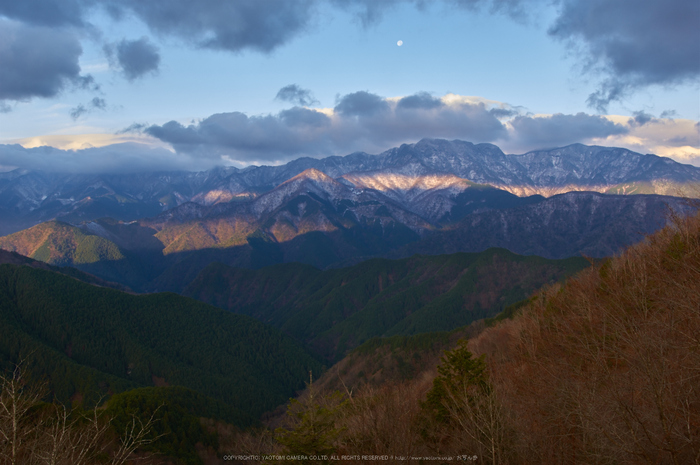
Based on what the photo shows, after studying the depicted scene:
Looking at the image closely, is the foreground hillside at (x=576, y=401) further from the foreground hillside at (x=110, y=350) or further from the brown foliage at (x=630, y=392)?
the foreground hillside at (x=110, y=350)

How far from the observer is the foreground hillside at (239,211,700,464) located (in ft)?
55.1

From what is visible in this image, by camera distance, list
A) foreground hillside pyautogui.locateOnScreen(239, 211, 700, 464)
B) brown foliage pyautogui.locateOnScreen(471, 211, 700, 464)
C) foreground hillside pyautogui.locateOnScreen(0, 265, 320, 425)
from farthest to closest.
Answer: foreground hillside pyautogui.locateOnScreen(0, 265, 320, 425)
foreground hillside pyautogui.locateOnScreen(239, 211, 700, 464)
brown foliage pyautogui.locateOnScreen(471, 211, 700, 464)

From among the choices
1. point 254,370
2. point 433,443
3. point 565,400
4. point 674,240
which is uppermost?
point 674,240

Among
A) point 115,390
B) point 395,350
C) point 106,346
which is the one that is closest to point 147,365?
point 106,346

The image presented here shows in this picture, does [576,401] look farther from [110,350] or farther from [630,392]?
[110,350]

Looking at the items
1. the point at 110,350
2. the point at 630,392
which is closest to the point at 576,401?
the point at 630,392

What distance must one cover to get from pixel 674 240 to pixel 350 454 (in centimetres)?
3464

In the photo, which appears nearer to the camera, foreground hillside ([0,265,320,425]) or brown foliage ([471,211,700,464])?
brown foliage ([471,211,700,464])

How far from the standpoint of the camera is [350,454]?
2681 cm

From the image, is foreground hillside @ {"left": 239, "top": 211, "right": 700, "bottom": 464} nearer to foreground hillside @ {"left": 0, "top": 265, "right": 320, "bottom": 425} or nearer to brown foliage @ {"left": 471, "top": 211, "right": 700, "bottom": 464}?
brown foliage @ {"left": 471, "top": 211, "right": 700, "bottom": 464}

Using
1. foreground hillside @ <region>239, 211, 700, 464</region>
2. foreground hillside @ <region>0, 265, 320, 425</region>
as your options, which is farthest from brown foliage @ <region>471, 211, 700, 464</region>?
foreground hillside @ <region>0, 265, 320, 425</region>

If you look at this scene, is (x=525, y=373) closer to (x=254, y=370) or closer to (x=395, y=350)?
(x=395, y=350)

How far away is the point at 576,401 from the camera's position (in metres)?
19.0

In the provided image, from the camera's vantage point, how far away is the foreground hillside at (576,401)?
661 inches
